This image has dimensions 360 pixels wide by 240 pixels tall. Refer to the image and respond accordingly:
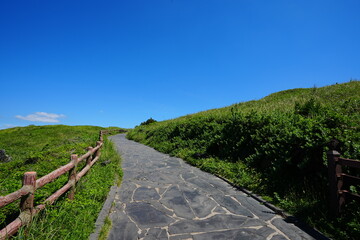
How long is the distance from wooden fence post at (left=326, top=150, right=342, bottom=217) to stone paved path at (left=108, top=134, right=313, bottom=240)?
999 mm

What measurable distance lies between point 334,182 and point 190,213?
3366mm

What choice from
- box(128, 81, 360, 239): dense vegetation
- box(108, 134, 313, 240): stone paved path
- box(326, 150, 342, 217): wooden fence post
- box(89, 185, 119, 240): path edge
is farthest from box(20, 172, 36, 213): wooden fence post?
box(326, 150, 342, 217): wooden fence post

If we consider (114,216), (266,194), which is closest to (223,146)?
(266,194)

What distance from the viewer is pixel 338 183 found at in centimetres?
446

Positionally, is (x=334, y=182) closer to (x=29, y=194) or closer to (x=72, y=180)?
(x=29, y=194)

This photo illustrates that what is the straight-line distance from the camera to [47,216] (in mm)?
3895

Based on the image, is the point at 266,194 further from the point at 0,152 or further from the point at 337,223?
the point at 0,152

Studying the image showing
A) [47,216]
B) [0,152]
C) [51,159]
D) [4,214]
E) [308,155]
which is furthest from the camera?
[0,152]

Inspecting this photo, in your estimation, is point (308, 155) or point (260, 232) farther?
point (308, 155)

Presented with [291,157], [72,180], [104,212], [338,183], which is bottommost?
[104,212]

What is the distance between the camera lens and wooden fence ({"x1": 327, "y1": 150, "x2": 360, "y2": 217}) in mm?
4352

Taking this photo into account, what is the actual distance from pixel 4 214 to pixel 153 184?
4.13 metres

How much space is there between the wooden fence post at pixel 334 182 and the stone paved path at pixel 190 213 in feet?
3.28

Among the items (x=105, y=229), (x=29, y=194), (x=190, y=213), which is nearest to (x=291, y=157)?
(x=190, y=213)
